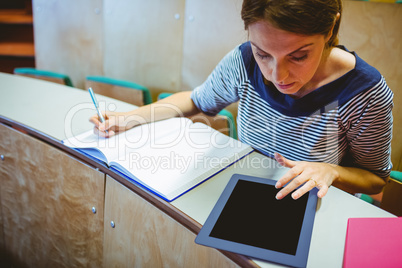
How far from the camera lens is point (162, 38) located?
276cm

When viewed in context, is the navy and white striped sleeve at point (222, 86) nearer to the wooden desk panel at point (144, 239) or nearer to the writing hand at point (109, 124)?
the writing hand at point (109, 124)

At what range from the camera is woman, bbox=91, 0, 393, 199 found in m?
0.77

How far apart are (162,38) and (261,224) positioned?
236 centimetres

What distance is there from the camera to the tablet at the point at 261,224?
626 mm

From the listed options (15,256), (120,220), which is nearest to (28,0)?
(15,256)

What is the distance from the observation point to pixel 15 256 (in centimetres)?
145

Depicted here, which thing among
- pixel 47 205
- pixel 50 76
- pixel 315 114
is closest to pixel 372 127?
Answer: pixel 315 114

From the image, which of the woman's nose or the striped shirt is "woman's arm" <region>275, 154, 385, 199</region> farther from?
the woman's nose

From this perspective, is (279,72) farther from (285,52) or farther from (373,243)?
(373,243)

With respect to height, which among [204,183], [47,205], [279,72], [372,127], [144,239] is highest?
[279,72]

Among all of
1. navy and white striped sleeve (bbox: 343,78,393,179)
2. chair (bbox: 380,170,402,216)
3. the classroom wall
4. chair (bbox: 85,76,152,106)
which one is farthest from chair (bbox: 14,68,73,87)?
chair (bbox: 380,170,402,216)

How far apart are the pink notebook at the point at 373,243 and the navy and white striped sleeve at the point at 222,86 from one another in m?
0.69

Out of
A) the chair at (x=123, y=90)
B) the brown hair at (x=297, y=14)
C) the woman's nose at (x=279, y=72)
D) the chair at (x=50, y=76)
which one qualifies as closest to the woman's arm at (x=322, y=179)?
the woman's nose at (x=279, y=72)

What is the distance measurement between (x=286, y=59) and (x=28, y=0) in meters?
4.19
